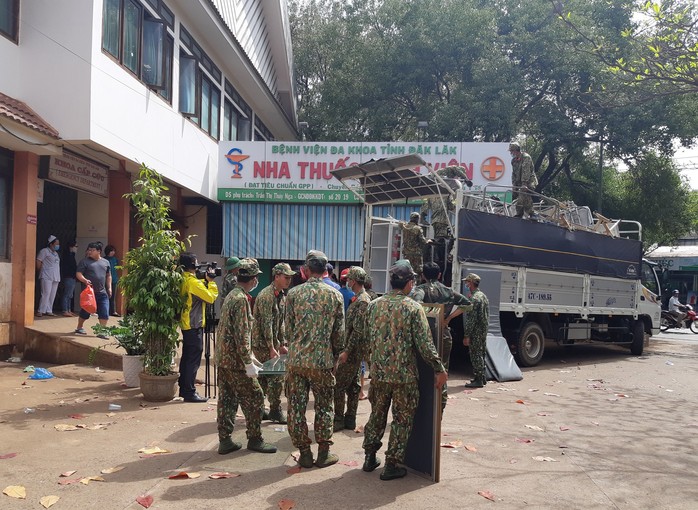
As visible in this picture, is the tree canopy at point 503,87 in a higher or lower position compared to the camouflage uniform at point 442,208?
higher

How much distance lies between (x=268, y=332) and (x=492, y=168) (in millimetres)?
10673

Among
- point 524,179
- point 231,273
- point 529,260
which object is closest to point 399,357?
point 231,273

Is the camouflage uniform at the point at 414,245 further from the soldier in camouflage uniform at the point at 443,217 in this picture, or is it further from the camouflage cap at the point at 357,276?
the camouflage cap at the point at 357,276

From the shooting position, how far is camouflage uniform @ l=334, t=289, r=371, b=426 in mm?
5375

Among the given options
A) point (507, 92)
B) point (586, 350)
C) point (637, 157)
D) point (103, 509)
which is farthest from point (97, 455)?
point (637, 157)

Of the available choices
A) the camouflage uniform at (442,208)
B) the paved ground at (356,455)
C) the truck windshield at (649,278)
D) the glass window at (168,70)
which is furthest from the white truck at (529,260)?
the glass window at (168,70)

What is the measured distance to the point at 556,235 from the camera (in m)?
11.2

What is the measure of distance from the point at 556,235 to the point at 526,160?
5.37 ft

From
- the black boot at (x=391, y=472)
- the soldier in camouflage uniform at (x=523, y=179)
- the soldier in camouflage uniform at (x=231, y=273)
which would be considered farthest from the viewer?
the soldier in camouflage uniform at (x=523, y=179)

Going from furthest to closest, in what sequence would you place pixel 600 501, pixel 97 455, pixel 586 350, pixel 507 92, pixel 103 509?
pixel 507 92 < pixel 586 350 < pixel 97 455 < pixel 600 501 < pixel 103 509

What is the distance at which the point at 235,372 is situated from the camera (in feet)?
16.4

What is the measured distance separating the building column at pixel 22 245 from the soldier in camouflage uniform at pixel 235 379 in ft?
19.5

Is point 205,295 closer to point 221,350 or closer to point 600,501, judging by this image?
point 221,350

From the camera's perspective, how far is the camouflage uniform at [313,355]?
4629 mm
